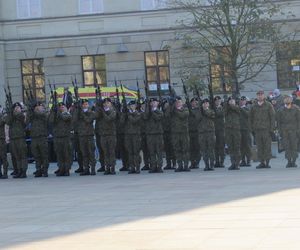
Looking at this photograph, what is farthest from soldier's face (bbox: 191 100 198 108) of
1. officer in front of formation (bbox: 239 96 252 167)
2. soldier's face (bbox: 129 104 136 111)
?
soldier's face (bbox: 129 104 136 111)

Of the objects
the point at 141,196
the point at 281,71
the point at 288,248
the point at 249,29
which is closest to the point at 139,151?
the point at 141,196

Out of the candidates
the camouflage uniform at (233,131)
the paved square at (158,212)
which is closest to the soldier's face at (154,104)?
the camouflage uniform at (233,131)

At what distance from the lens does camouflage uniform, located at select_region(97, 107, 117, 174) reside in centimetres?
1914

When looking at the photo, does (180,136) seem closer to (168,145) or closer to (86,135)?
(168,145)

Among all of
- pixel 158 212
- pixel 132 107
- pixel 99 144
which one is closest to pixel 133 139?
pixel 132 107

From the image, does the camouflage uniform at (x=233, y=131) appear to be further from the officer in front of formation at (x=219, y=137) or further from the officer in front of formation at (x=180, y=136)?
the officer in front of formation at (x=180, y=136)

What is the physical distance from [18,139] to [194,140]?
4.52 metres

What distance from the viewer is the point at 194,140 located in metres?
19.8

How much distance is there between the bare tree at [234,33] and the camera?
26.7 metres

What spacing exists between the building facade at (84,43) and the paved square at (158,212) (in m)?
18.1

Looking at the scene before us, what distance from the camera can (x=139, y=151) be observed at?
19172 mm

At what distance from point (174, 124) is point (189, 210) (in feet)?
24.1

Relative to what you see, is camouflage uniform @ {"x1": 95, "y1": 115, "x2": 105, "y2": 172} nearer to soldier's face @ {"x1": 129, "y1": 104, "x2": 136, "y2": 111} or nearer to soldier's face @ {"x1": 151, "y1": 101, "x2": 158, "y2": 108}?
soldier's face @ {"x1": 129, "y1": 104, "x2": 136, "y2": 111}

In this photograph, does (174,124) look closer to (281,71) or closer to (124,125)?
(124,125)
